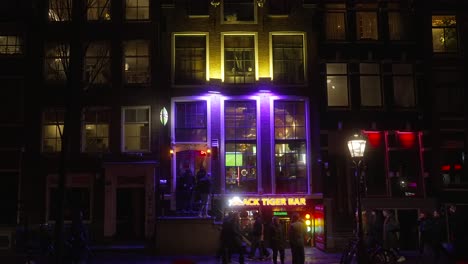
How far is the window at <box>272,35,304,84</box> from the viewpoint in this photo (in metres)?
27.4

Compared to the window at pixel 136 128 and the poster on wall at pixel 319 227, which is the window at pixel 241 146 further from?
the window at pixel 136 128

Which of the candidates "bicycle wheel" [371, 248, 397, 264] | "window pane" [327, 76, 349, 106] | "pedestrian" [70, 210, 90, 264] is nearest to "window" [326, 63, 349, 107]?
"window pane" [327, 76, 349, 106]

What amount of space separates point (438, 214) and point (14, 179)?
67.1 feet

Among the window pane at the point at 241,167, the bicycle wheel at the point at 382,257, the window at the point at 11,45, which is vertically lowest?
the bicycle wheel at the point at 382,257

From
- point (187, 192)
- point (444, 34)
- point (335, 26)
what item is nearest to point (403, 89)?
point (444, 34)

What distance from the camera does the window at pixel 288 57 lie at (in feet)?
89.8

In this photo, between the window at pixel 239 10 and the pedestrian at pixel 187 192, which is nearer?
the pedestrian at pixel 187 192

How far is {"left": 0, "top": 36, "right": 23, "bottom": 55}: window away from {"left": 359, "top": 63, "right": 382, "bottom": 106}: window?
60.8ft

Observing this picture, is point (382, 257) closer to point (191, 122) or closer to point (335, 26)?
point (191, 122)

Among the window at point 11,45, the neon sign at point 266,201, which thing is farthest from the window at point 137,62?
the neon sign at point 266,201

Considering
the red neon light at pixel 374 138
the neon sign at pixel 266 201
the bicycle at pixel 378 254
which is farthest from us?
the red neon light at pixel 374 138

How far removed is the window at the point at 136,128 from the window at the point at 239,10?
676cm

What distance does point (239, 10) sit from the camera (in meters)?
27.7

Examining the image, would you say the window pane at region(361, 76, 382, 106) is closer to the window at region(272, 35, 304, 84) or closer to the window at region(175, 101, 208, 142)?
the window at region(272, 35, 304, 84)
